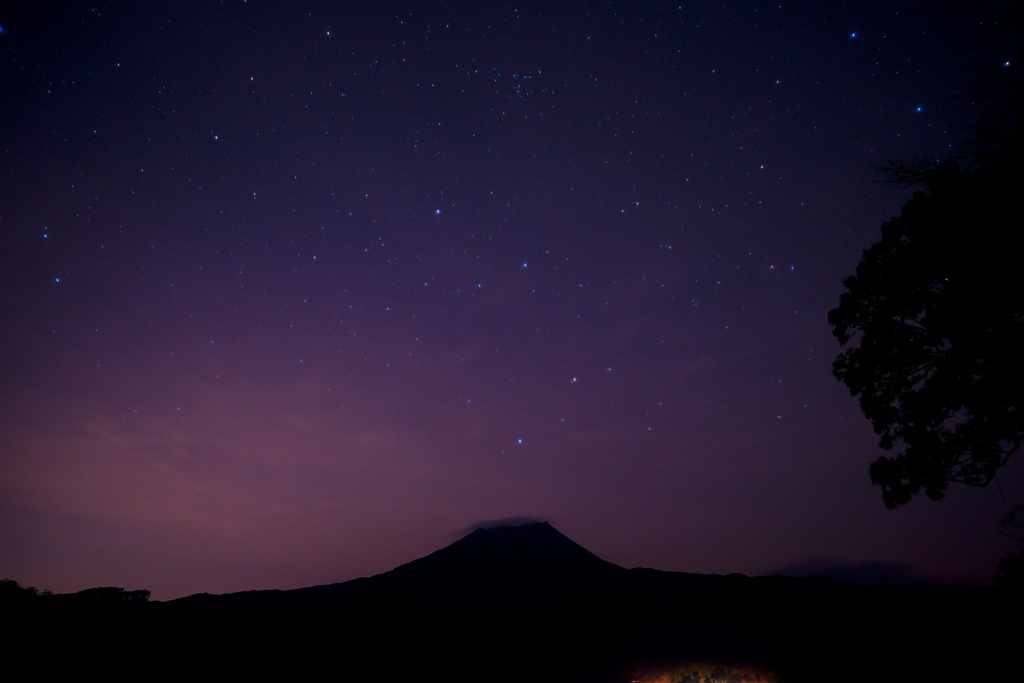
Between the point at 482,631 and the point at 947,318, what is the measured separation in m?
31.4

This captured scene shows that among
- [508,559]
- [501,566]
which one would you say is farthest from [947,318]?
[508,559]

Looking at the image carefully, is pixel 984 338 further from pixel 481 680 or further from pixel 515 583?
pixel 515 583

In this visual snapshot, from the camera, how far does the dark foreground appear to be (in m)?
21.8

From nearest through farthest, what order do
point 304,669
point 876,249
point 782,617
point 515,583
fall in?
point 876,249
point 304,669
point 782,617
point 515,583

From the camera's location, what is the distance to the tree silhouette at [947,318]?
7125 millimetres

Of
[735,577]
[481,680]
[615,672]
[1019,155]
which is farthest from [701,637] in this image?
[1019,155]

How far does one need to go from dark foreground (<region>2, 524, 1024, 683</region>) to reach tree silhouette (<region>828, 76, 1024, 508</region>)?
8.17m

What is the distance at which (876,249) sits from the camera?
8812mm

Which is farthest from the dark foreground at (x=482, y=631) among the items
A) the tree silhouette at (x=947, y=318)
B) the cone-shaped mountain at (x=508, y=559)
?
the cone-shaped mountain at (x=508, y=559)

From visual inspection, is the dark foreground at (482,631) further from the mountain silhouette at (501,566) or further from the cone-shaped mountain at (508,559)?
the cone-shaped mountain at (508,559)

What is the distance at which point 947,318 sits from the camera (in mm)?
7688

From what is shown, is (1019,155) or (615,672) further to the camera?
(615,672)

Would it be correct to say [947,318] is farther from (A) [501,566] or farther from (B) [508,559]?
(B) [508,559]

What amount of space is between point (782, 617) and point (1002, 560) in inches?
1079
